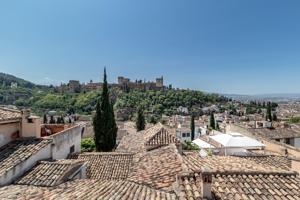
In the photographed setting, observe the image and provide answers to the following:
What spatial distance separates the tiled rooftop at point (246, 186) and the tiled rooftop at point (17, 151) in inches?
300

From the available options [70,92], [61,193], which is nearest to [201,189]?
[61,193]

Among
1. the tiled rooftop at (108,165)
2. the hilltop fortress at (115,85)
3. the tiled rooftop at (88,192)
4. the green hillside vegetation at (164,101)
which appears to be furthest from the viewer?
the hilltop fortress at (115,85)

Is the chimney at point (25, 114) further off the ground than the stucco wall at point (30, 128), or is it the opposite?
the chimney at point (25, 114)

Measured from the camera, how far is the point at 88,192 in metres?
9.85

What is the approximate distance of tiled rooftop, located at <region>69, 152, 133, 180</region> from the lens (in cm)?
1689

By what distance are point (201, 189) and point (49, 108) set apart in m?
138

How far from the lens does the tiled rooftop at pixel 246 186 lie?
778 centimetres

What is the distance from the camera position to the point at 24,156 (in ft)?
43.1

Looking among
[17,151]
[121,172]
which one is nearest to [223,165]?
[121,172]

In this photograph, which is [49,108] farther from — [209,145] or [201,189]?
[201,189]

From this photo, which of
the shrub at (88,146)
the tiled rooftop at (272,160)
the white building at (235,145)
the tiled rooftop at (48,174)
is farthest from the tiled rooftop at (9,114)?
the shrub at (88,146)

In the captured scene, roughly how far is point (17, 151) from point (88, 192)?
5571 mm

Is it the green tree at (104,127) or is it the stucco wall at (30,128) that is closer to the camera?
the stucco wall at (30,128)

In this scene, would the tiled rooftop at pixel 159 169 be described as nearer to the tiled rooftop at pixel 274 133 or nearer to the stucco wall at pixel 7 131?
the stucco wall at pixel 7 131
